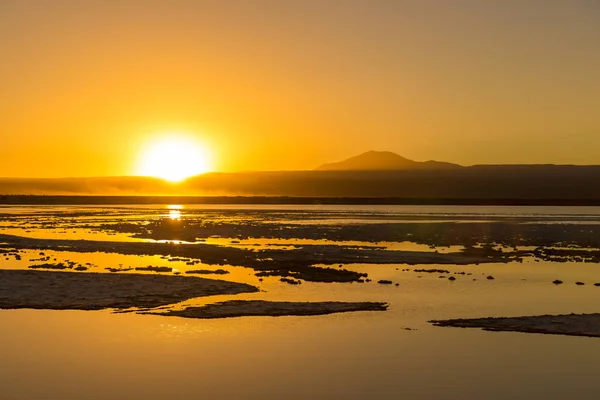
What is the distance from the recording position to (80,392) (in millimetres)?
16109

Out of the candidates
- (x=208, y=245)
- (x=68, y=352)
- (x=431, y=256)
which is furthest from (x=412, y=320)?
(x=208, y=245)

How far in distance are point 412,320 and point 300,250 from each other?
25.5 meters

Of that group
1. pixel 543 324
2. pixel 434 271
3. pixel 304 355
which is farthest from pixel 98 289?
pixel 434 271

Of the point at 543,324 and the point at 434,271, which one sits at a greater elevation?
the point at 543,324

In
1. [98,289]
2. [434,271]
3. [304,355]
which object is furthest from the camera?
[434,271]

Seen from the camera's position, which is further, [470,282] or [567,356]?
[470,282]

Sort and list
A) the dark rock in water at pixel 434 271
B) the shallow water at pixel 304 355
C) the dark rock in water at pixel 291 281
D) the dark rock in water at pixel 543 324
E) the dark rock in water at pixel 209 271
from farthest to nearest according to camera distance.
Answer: the dark rock in water at pixel 434 271 → the dark rock in water at pixel 209 271 → the dark rock in water at pixel 291 281 → the dark rock in water at pixel 543 324 → the shallow water at pixel 304 355

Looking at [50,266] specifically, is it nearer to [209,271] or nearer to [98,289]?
[209,271]

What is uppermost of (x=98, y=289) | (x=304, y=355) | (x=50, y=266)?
(x=50, y=266)

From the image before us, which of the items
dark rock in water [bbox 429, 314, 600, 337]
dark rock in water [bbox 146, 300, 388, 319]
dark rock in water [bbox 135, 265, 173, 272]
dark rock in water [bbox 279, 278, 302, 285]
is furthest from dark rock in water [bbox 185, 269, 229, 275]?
dark rock in water [bbox 429, 314, 600, 337]

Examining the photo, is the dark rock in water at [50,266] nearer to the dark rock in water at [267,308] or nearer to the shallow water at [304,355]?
the shallow water at [304,355]

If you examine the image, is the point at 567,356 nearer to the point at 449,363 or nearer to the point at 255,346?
the point at 449,363

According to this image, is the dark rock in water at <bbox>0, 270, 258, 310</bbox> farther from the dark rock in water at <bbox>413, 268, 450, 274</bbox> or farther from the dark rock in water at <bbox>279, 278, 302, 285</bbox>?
the dark rock in water at <bbox>413, 268, 450, 274</bbox>

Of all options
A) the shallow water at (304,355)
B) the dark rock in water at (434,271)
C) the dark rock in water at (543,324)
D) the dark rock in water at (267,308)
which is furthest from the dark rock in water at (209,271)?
the dark rock in water at (543,324)
